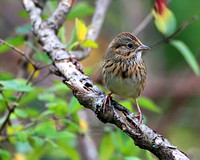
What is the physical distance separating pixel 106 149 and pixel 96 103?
1.08m

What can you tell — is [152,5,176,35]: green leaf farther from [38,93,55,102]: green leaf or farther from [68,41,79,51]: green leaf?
[38,93,55,102]: green leaf

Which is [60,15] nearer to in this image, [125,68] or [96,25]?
[96,25]

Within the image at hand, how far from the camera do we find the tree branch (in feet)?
6.53

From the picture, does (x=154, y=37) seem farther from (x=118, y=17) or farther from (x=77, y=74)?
(x=77, y=74)

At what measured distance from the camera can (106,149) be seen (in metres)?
3.08

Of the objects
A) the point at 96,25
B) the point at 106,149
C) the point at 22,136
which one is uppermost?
the point at 96,25

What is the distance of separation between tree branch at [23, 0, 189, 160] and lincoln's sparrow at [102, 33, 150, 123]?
482 mm

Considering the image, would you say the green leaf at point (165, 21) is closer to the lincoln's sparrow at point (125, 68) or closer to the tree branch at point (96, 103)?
the lincoln's sparrow at point (125, 68)

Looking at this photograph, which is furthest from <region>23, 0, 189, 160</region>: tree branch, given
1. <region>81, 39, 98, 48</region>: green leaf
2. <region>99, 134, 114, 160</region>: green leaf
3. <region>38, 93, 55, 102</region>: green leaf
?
<region>99, 134, 114, 160</region>: green leaf

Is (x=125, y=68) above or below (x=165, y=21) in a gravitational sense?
below

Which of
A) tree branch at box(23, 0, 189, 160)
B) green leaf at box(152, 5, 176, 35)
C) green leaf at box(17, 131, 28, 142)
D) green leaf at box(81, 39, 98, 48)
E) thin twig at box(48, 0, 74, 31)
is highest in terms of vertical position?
green leaf at box(152, 5, 176, 35)

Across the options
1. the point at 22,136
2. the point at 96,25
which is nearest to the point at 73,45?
the point at 96,25

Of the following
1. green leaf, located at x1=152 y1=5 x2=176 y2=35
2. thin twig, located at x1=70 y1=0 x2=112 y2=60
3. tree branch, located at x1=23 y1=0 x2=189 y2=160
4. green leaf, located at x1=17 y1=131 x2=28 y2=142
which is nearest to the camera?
tree branch, located at x1=23 y1=0 x2=189 y2=160

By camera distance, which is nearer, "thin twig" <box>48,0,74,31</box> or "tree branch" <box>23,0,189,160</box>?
"tree branch" <box>23,0,189,160</box>
